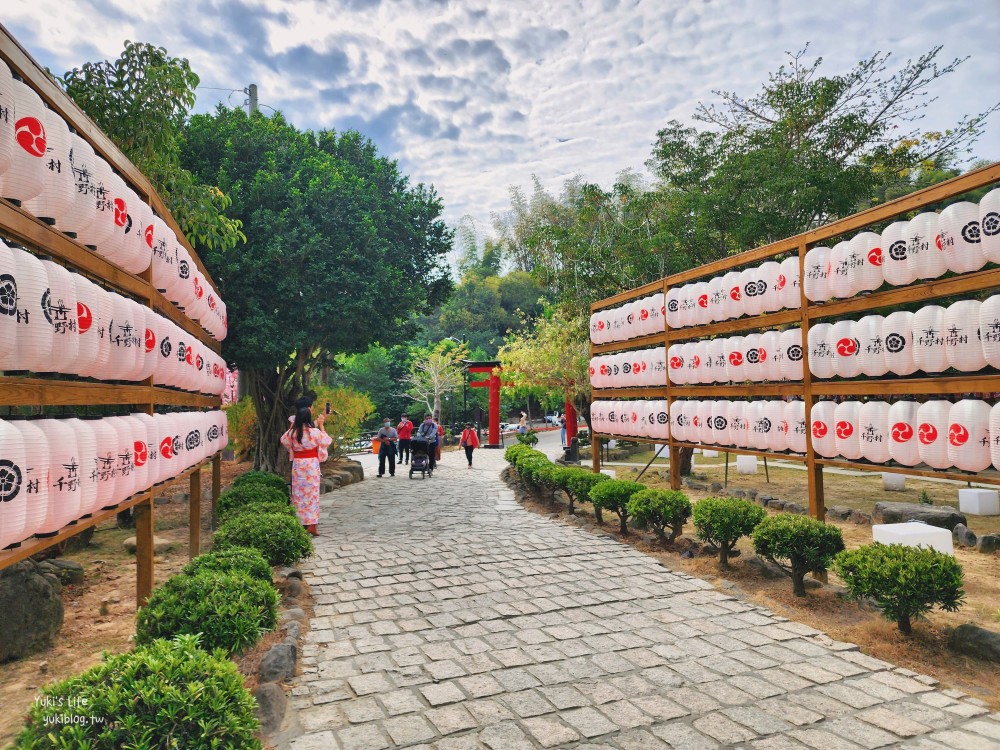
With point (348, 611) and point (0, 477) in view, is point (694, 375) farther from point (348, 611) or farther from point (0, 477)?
point (0, 477)

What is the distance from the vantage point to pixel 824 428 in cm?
724

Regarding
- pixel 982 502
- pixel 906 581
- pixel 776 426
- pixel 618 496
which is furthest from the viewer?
pixel 982 502

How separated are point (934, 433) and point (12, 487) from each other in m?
7.18

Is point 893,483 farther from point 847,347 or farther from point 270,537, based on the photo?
point 270,537

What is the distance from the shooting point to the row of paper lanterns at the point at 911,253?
17.2 ft

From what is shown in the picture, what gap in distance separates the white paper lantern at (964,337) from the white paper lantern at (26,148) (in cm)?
714

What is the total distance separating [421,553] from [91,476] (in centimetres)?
479

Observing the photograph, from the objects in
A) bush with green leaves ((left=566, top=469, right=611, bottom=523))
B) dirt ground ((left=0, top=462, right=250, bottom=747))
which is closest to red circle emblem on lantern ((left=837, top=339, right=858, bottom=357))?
bush with green leaves ((left=566, top=469, right=611, bottom=523))

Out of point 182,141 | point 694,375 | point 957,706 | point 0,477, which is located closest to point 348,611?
point 0,477

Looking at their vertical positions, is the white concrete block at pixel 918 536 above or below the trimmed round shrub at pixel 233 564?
below

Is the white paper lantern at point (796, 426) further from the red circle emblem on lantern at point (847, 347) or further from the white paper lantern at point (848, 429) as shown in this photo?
the red circle emblem on lantern at point (847, 347)

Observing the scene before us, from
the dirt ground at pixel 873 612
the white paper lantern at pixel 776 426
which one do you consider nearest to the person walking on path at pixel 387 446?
the dirt ground at pixel 873 612

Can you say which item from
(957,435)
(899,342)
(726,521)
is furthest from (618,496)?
(957,435)

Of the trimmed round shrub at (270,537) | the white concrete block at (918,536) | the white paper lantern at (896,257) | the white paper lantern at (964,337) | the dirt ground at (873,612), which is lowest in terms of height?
the dirt ground at (873,612)
